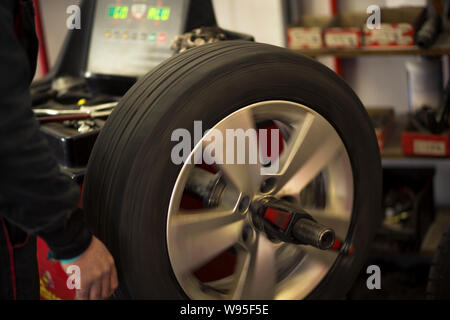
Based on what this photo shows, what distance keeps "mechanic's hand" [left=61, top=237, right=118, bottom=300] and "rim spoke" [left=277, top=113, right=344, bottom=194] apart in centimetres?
36

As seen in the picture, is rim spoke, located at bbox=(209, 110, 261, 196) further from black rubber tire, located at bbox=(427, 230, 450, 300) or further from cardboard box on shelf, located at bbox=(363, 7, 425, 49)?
cardboard box on shelf, located at bbox=(363, 7, 425, 49)

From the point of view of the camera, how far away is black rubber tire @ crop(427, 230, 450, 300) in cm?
146

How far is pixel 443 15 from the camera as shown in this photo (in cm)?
256

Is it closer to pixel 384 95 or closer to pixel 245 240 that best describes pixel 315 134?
pixel 245 240

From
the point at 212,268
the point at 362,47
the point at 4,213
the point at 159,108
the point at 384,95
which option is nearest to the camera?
the point at 4,213

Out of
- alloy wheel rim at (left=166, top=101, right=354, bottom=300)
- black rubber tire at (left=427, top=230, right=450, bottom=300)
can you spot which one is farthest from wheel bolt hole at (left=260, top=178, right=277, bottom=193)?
black rubber tire at (left=427, top=230, right=450, bottom=300)

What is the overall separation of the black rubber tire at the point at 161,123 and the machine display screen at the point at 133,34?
1.79ft

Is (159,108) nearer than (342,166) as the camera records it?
Yes

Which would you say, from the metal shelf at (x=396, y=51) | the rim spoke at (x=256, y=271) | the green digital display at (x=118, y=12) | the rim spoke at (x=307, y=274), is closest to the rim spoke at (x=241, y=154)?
the rim spoke at (x=256, y=271)

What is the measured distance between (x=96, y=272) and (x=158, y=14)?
0.92m

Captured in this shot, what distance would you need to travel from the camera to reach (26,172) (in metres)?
0.92

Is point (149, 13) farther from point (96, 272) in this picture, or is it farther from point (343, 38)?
point (343, 38)

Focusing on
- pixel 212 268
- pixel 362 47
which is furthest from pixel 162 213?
pixel 362 47
